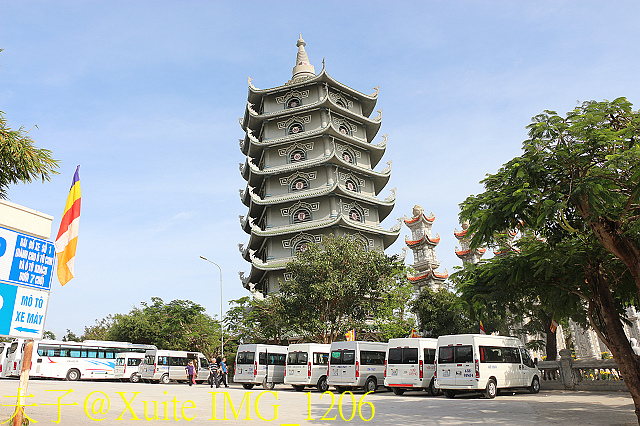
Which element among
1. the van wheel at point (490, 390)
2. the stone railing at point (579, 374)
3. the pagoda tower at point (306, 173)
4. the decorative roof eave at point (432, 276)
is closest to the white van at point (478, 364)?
the van wheel at point (490, 390)

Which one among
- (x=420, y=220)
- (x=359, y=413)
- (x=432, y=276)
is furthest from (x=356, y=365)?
(x=420, y=220)

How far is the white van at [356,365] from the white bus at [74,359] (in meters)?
19.3

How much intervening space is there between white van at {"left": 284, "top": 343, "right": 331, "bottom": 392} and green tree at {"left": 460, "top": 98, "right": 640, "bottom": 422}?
569 inches

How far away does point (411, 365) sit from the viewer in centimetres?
1991

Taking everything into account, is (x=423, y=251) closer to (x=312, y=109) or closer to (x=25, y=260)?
(x=312, y=109)

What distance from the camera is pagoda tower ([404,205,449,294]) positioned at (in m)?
55.6

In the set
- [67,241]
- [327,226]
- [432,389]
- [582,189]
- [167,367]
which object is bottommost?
[432,389]

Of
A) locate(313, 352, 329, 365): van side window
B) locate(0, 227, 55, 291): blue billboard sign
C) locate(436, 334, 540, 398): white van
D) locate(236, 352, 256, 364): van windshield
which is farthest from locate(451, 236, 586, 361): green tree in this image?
locate(236, 352, 256, 364): van windshield

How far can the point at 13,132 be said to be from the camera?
28.2 feet

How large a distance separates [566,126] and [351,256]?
776 inches

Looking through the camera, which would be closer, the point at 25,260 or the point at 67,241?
the point at 25,260

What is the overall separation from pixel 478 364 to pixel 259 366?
1232 centimetres

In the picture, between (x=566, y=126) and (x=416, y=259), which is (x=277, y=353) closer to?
(x=566, y=126)

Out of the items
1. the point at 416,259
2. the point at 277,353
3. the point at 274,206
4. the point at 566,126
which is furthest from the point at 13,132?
the point at 416,259
